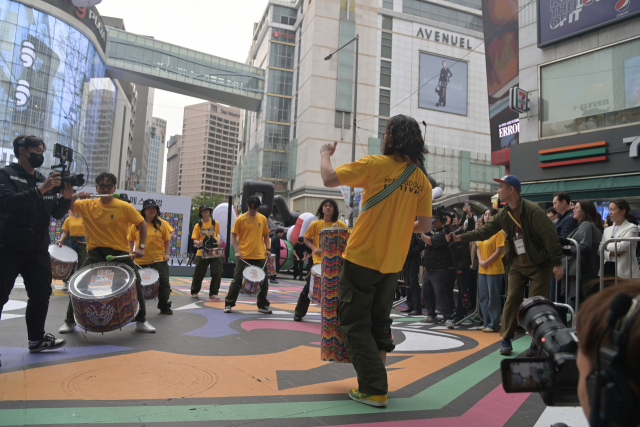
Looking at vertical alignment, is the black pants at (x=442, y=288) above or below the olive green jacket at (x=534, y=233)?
below

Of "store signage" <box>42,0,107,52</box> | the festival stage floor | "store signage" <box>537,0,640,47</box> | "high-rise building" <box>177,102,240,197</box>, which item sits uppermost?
"high-rise building" <box>177,102,240,197</box>

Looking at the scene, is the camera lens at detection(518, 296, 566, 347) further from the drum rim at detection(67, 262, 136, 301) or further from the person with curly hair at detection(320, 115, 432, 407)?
the drum rim at detection(67, 262, 136, 301)

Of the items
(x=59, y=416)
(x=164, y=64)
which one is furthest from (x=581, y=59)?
(x=164, y=64)

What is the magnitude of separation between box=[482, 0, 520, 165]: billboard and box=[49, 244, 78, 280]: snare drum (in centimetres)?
2008

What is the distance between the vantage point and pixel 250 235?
784 centimetres

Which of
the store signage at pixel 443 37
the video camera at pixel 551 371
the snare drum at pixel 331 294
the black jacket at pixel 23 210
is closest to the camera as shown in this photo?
the video camera at pixel 551 371

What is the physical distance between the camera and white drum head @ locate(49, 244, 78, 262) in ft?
27.8

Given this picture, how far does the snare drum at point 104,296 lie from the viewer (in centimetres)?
476

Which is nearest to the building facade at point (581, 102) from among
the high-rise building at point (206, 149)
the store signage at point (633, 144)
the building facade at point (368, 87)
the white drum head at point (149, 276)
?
the store signage at point (633, 144)

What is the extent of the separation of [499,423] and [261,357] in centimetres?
235

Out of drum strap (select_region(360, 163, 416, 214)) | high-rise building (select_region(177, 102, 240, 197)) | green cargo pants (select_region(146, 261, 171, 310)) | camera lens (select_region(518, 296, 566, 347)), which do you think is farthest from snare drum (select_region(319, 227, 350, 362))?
high-rise building (select_region(177, 102, 240, 197))

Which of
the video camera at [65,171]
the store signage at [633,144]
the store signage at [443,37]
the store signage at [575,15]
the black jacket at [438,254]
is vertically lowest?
the black jacket at [438,254]

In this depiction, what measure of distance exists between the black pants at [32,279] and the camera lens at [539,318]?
4265 millimetres

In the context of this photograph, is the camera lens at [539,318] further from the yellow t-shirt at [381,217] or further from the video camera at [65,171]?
the video camera at [65,171]
